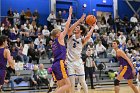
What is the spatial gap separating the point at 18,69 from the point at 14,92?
7.15 ft

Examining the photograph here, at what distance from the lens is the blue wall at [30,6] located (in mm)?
22266

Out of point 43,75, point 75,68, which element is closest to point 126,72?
point 75,68

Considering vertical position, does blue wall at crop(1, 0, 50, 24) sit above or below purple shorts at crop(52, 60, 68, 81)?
above

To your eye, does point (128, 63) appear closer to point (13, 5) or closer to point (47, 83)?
point (47, 83)

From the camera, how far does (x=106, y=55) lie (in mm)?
20125

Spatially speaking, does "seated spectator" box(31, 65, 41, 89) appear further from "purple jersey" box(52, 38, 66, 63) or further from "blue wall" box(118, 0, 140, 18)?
"blue wall" box(118, 0, 140, 18)

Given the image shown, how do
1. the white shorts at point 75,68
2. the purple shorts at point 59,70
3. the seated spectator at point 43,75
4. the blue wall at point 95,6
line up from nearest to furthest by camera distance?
the purple shorts at point 59,70 < the white shorts at point 75,68 < the seated spectator at point 43,75 < the blue wall at point 95,6

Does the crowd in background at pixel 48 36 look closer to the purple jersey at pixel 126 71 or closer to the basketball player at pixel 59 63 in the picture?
the purple jersey at pixel 126 71

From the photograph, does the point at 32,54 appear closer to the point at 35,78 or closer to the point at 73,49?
the point at 35,78

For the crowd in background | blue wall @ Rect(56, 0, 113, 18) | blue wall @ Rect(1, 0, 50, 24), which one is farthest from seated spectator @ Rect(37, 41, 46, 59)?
blue wall @ Rect(56, 0, 113, 18)

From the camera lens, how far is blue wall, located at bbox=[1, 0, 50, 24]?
22.3 m

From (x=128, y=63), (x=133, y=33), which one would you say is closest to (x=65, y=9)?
(x=133, y=33)

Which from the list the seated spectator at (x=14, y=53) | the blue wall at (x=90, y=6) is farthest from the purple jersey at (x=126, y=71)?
the blue wall at (x=90, y=6)

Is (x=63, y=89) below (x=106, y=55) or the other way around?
below
